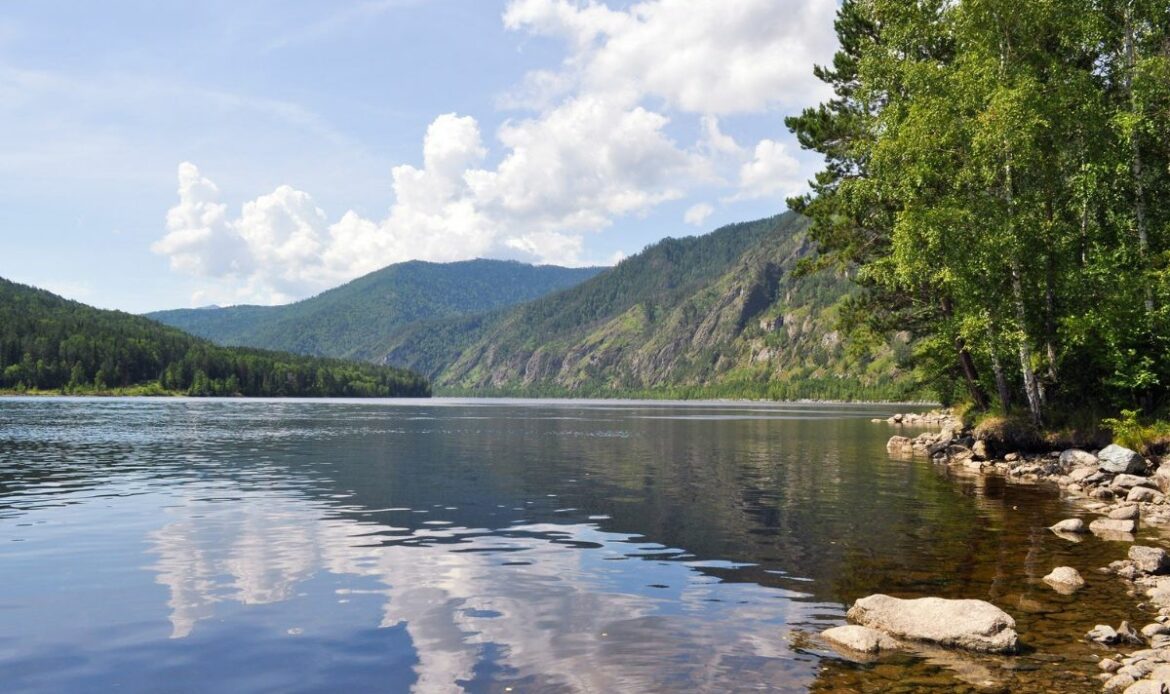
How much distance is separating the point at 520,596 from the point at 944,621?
9.10 m

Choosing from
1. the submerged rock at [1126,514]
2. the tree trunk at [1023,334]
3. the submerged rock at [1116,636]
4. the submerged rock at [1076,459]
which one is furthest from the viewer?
the tree trunk at [1023,334]

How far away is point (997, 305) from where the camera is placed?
136 ft

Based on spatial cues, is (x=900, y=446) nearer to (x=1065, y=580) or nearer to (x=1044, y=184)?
(x=1044, y=184)

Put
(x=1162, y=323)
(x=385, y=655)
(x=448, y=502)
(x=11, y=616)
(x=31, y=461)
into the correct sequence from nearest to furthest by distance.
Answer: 1. (x=385, y=655)
2. (x=11, y=616)
3. (x=448, y=502)
4. (x=1162, y=323)
5. (x=31, y=461)

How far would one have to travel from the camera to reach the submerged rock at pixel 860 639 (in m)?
13.9

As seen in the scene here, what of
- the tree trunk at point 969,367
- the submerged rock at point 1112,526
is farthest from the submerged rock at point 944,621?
the tree trunk at point 969,367

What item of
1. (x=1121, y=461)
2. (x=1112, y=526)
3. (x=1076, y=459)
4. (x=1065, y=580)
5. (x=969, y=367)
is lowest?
(x=1112, y=526)

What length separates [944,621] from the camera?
14.6m

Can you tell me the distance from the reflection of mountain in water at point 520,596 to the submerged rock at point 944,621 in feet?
4.33

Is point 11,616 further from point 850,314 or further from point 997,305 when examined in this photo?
point 850,314

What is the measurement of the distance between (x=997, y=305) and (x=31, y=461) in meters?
59.4

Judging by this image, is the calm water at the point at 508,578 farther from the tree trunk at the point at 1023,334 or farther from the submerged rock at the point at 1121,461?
the tree trunk at the point at 1023,334

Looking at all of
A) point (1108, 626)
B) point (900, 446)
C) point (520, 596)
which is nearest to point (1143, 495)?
point (1108, 626)

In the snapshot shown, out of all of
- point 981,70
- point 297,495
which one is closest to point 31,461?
point 297,495
